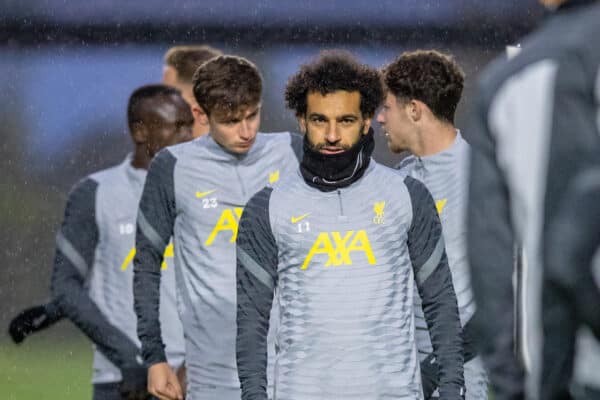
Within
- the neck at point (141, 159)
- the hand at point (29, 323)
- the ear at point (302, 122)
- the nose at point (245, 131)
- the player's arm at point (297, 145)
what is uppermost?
the ear at point (302, 122)

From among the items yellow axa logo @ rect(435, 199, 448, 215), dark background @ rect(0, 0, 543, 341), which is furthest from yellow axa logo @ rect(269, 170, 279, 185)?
dark background @ rect(0, 0, 543, 341)

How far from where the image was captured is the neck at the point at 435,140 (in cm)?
568

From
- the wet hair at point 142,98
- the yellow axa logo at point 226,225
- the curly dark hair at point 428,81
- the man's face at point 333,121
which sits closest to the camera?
the man's face at point 333,121

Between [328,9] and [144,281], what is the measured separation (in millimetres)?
9681

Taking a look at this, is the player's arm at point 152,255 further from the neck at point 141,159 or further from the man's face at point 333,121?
the neck at point 141,159

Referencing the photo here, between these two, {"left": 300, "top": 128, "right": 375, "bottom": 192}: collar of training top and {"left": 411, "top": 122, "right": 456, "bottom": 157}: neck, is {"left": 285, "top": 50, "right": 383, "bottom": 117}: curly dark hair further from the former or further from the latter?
{"left": 411, "top": 122, "right": 456, "bottom": 157}: neck

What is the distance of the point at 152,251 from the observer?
5.45 meters

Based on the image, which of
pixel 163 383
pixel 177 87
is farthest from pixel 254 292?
pixel 177 87

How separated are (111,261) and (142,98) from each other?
0.69m

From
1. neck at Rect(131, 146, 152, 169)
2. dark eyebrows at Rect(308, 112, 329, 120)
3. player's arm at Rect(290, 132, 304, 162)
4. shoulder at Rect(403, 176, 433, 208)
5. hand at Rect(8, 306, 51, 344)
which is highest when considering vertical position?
dark eyebrows at Rect(308, 112, 329, 120)

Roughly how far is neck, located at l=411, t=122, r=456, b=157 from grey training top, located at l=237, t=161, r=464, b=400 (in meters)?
1.01

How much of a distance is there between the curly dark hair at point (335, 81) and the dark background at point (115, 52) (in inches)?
331

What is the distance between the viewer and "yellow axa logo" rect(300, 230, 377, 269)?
4.51 metres

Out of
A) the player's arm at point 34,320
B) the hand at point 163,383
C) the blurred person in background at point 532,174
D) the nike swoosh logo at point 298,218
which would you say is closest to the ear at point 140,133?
the player's arm at point 34,320
